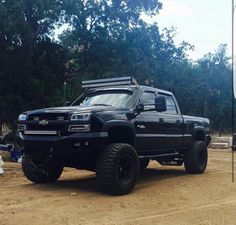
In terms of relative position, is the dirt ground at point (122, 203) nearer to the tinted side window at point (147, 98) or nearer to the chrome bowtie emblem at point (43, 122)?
the chrome bowtie emblem at point (43, 122)

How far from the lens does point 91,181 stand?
967 cm

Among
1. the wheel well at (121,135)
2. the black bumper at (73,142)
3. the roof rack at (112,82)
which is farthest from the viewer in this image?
the roof rack at (112,82)


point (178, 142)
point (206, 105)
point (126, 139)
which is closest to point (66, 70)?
point (178, 142)

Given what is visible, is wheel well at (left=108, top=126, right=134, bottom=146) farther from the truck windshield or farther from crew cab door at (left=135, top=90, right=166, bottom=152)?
the truck windshield

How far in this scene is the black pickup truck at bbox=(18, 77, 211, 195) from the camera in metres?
7.68

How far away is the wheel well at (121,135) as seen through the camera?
8195 millimetres

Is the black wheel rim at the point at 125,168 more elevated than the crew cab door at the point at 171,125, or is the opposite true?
the crew cab door at the point at 171,125

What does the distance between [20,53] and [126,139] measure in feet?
47.6

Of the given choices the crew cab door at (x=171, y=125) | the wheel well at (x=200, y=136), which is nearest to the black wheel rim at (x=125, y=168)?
the crew cab door at (x=171, y=125)

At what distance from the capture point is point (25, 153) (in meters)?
8.53

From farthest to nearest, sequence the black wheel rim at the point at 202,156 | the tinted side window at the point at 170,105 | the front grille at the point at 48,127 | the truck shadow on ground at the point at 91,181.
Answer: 1. the black wheel rim at the point at 202,156
2. the tinted side window at the point at 170,105
3. the truck shadow on ground at the point at 91,181
4. the front grille at the point at 48,127

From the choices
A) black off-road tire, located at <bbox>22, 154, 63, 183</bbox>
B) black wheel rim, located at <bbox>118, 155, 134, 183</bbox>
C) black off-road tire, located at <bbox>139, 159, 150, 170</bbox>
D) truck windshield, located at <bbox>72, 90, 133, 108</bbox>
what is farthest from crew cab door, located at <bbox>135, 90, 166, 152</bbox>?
black off-road tire, located at <bbox>139, 159, 150, 170</bbox>

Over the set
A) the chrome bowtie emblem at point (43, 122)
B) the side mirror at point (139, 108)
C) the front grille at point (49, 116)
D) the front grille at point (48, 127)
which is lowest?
the front grille at point (48, 127)

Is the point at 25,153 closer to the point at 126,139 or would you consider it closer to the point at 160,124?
the point at 126,139
